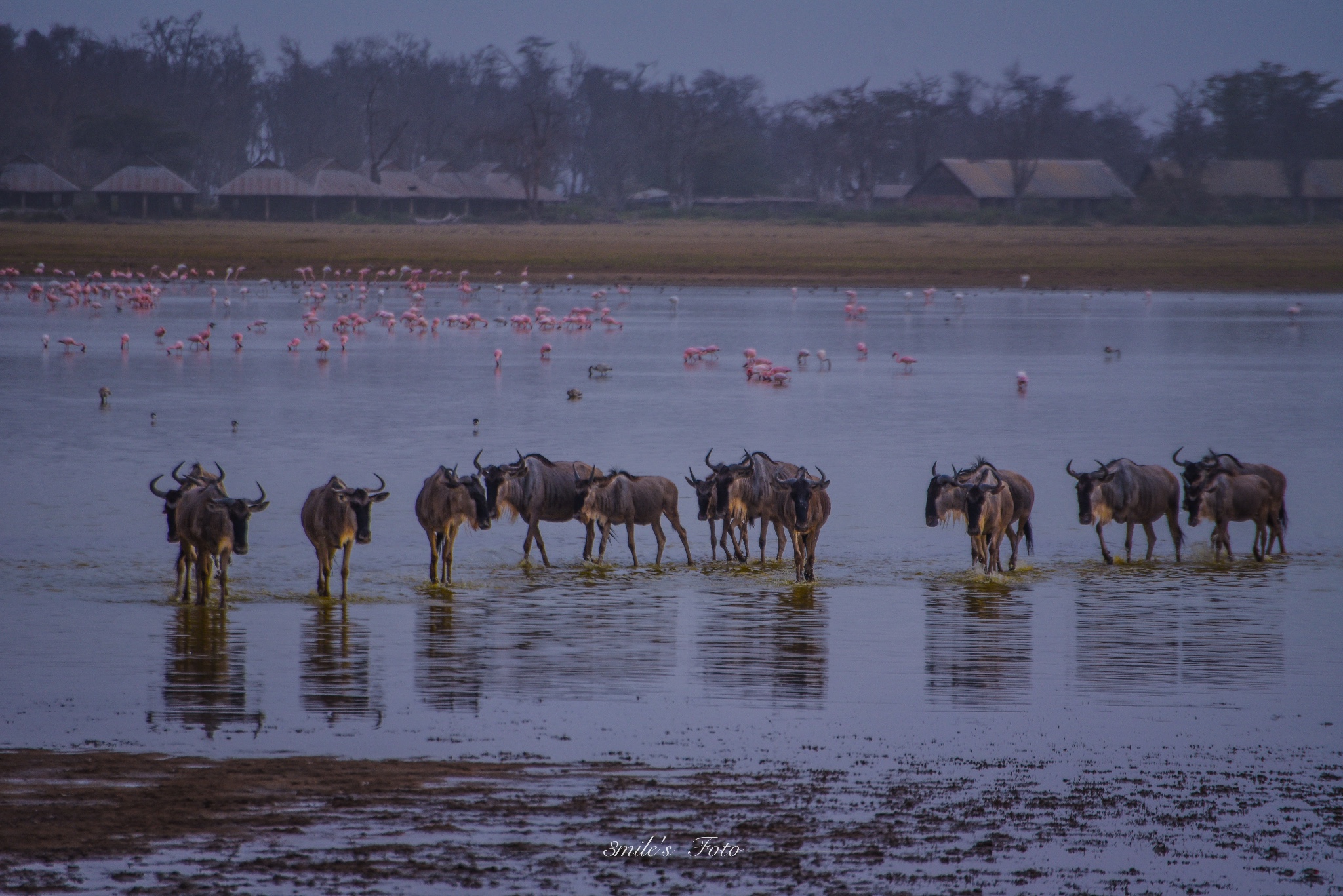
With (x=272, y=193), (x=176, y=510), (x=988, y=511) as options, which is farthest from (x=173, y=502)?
(x=272, y=193)

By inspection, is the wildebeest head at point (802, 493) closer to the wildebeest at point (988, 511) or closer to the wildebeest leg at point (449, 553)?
the wildebeest at point (988, 511)

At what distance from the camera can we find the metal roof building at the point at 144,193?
3334 inches

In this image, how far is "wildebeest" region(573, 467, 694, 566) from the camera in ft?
45.1

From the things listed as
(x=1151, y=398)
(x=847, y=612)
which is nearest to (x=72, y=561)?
(x=847, y=612)

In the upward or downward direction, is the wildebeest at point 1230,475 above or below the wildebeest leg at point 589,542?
above

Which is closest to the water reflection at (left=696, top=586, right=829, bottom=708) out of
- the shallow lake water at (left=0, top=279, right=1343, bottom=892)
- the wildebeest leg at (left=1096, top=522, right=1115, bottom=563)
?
the shallow lake water at (left=0, top=279, right=1343, bottom=892)

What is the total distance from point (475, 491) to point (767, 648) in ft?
9.82

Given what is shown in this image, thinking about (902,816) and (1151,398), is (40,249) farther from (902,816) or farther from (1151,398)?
(902,816)

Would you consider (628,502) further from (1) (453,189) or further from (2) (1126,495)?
(1) (453,189)

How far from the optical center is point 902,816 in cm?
700

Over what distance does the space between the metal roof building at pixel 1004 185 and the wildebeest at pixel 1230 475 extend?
75444 mm

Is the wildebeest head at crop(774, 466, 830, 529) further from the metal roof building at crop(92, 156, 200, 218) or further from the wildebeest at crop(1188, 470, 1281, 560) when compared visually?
the metal roof building at crop(92, 156, 200, 218)

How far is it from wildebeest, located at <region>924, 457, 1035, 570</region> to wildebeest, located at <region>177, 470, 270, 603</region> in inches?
207

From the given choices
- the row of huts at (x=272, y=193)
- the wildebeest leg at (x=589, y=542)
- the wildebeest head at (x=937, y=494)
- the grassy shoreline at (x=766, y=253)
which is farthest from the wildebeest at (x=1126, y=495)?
the row of huts at (x=272, y=193)
